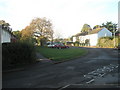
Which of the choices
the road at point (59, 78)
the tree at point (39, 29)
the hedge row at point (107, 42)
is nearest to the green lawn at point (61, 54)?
the road at point (59, 78)

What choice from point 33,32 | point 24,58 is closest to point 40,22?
point 33,32

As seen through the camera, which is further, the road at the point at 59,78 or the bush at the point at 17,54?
the bush at the point at 17,54

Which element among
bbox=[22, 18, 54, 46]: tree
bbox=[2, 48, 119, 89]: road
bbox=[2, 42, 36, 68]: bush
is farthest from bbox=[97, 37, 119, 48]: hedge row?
bbox=[2, 42, 36, 68]: bush

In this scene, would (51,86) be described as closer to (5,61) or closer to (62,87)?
(62,87)

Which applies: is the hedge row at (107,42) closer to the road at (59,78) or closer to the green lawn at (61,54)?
the green lawn at (61,54)

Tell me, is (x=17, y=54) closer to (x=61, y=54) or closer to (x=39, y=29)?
(x=61, y=54)

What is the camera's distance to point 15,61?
9.85 m

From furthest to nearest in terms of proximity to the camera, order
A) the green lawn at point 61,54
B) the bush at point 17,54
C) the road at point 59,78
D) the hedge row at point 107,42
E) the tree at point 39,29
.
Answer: the tree at point 39,29, the hedge row at point 107,42, the green lawn at point 61,54, the bush at point 17,54, the road at point 59,78

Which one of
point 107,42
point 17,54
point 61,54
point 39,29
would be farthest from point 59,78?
point 39,29

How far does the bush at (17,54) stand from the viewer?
9114 millimetres

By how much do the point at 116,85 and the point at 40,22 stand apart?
36.9 meters

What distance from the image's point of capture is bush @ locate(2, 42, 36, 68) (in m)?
9.11

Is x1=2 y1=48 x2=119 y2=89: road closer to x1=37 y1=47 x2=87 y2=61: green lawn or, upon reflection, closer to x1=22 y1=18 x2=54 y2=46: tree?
x1=37 y1=47 x2=87 y2=61: green lawn

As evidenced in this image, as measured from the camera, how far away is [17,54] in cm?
984
